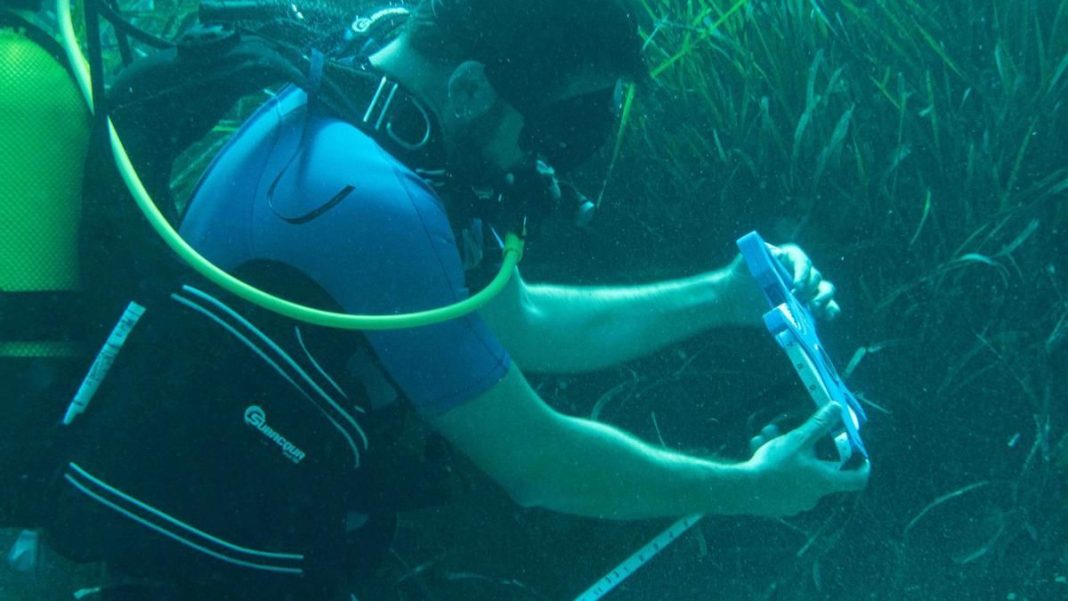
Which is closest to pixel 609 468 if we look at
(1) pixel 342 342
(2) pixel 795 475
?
(2) pixel 795 475

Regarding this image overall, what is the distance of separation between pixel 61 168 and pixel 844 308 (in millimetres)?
2316

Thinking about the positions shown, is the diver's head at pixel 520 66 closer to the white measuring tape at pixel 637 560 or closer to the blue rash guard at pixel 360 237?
the blue rash guard at pixel 360 237

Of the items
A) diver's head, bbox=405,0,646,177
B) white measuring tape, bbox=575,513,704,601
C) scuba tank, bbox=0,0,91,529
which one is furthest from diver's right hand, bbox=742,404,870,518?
scuba tank, bbox=0,0,91,529

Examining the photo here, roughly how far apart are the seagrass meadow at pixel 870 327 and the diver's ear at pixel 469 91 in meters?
0.59

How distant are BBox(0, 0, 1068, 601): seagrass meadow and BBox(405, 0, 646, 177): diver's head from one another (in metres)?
0.37

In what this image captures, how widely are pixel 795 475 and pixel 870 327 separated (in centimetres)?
75

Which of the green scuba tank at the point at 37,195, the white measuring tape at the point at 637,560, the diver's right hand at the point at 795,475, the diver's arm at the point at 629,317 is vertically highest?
the green scuba tank at the point at 37,195

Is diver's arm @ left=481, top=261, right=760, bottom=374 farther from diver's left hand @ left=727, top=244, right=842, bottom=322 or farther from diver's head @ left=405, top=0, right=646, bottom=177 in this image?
diver's head @ left=405, top=0, right=646, bottom=177

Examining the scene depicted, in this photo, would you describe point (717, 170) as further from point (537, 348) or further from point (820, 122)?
point (537, 348)

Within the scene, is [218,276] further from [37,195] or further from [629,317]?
[629,317]

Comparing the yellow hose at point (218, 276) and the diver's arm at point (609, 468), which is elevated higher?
the yellow hose at point (218, 276)

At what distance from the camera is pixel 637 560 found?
7.86 ft

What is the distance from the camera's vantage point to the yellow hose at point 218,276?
1305mm

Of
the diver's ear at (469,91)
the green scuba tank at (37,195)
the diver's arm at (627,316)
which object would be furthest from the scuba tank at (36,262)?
the diver's arm at (627,316)
